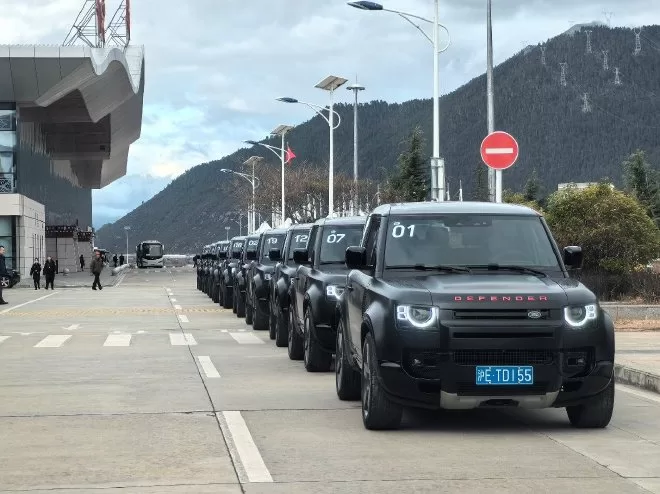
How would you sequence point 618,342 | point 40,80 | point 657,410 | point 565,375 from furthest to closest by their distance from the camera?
1. point 40,80
2. point 618,342
3. point 657,410
4. point 565,375

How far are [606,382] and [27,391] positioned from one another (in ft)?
21.5

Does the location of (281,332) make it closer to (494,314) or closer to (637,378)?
(637,378)

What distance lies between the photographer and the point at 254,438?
33.1ft

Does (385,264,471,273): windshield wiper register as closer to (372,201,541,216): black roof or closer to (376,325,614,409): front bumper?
(372,201,541,216): black roof

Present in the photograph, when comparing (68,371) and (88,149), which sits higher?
(88,149)

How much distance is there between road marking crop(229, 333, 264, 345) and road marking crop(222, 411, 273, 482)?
9.93 m

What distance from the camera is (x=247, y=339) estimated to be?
22.5 meters

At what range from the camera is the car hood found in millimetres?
9820

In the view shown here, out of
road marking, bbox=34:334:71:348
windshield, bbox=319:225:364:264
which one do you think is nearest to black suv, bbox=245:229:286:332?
road marking, bbox=34:334:71:348

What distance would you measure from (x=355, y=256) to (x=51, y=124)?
8056 centimetres

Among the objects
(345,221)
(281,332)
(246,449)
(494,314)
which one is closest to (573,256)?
(494,314)

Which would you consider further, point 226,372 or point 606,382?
point 226,372

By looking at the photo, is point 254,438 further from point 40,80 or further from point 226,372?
point 40,80

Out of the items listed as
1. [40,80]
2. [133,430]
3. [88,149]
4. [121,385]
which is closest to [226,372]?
[121,385]
